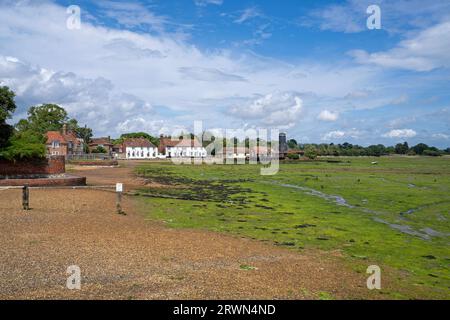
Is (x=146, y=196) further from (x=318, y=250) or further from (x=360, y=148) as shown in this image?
(x=360, y=148)

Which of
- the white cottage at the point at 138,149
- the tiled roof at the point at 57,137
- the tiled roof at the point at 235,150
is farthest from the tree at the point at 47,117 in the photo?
the tiled roof at the point at 235,150

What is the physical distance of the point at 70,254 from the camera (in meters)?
11.1

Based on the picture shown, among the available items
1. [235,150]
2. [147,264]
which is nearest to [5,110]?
[147,264]

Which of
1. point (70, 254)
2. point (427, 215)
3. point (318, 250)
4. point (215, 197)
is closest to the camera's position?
point (70, 254)

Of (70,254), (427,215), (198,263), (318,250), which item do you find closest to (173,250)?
(198,263)

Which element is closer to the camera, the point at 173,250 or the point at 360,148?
the point at 173,250

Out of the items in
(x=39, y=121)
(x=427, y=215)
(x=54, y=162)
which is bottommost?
(x=427, y=215)

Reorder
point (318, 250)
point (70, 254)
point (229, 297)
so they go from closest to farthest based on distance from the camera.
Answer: point (229, 297) → point (70, 254) → point (318, 250)

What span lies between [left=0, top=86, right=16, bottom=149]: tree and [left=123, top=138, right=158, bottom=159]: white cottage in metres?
92.1

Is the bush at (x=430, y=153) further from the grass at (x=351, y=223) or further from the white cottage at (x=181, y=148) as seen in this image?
the grass at (x=351, y=223)

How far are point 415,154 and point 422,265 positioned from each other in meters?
207

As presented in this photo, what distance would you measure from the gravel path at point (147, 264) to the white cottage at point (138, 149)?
4186 inches

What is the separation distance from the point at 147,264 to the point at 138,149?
379 feet

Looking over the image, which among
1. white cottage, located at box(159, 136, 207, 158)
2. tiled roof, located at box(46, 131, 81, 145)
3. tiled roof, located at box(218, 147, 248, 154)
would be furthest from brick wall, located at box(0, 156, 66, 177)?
tiled roof, located at box(218, 147, 248, 154)
